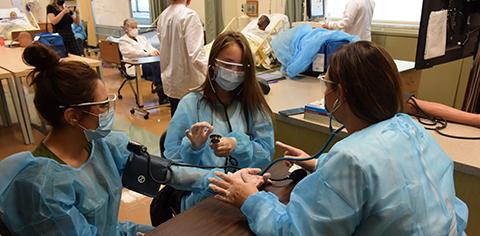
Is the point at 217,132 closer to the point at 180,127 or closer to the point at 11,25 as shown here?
the point at 180,127

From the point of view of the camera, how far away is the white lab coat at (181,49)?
8.91 feet

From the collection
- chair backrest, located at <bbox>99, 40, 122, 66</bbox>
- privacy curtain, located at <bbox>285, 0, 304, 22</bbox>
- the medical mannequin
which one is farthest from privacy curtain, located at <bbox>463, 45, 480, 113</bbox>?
chair backrest, located at <bbox>99, 40, 122, 66</bbox>

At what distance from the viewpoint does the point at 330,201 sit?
749 mm

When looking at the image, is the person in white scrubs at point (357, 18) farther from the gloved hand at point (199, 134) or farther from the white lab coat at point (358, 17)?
the gloved hand at point (199, 134)

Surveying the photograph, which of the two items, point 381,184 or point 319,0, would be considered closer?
point 381,184

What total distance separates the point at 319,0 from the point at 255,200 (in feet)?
12.9

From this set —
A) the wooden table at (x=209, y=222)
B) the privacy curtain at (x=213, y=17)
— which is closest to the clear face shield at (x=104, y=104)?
the wooden table at (x=209, y=222)

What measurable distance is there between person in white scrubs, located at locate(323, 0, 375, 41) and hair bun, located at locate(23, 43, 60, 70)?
9.97ft

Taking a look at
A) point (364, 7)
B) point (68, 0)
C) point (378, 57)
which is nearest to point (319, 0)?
point (364, 7)

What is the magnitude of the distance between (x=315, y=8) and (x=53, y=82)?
389cm

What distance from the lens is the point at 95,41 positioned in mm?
8250

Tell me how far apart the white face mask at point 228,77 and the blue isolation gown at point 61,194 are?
20.1 inches

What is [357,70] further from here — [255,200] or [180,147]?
[180,147]

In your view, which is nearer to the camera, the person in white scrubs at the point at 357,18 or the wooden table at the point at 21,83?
the wooden table at the point at 21,83
